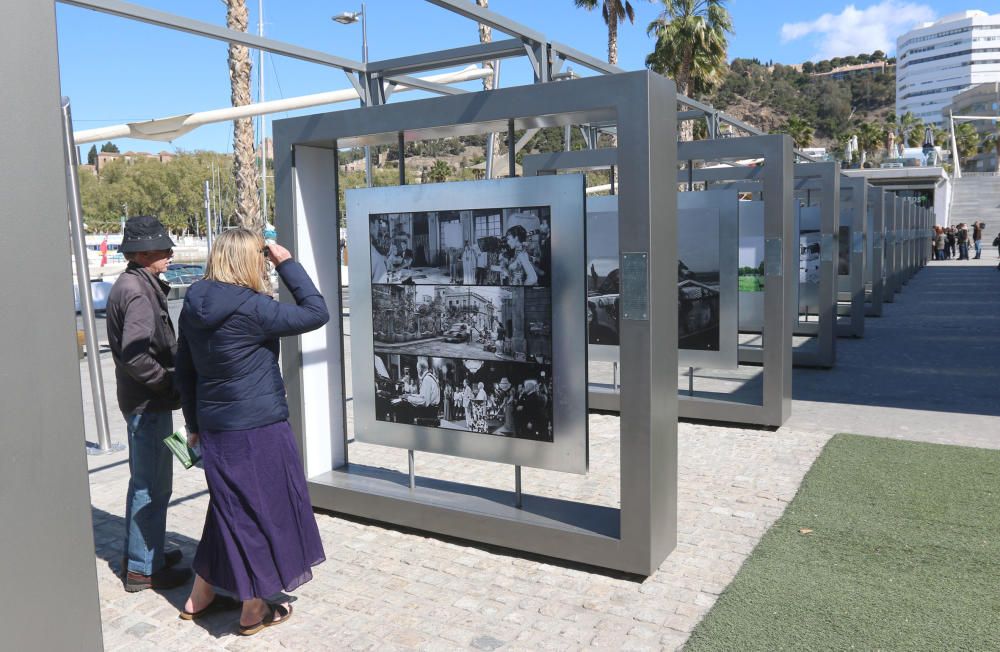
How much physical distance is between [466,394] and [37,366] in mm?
3074

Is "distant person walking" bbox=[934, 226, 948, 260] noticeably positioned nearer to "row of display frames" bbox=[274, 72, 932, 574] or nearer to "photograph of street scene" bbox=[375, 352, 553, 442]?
"row of display frames" bbox=[274, 72, 932, 574]

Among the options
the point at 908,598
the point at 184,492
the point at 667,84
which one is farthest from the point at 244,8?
the point at 908,598

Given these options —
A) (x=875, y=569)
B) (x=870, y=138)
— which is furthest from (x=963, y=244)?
(x=870, y=138)

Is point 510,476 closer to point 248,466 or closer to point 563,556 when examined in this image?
point 563,556

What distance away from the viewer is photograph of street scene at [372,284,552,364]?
481cm

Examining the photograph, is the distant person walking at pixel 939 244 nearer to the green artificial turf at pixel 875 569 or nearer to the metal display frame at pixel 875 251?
the metal display frame at pixel 875 251

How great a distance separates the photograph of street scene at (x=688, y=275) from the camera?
26.9 ft

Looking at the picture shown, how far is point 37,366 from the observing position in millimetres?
2281

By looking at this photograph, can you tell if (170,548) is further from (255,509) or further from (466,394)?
(466,394)

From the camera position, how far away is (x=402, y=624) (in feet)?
13.4

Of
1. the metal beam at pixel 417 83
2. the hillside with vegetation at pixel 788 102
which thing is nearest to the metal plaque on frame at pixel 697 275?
the metal beam at pixel 417 83

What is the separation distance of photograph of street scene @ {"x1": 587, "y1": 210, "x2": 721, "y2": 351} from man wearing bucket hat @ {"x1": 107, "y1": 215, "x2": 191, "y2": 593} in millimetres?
4542

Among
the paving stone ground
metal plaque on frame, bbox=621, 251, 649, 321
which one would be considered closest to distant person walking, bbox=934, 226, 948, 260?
the paving stone ground

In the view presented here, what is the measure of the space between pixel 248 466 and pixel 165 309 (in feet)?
4.10
